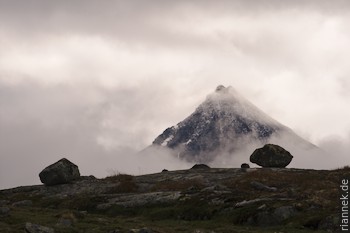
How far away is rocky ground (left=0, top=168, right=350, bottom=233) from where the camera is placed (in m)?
36.7

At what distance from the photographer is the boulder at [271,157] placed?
76625 millimetres

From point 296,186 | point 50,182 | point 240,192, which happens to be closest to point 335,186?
point 296,186

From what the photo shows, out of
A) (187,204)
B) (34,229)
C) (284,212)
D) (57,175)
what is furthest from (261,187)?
(57,175)

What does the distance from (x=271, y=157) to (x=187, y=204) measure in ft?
103

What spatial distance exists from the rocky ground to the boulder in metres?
6.49

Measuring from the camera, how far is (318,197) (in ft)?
143

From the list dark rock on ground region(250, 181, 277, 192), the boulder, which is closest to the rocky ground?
dark rock on ground region(250, 181, 277, 192)

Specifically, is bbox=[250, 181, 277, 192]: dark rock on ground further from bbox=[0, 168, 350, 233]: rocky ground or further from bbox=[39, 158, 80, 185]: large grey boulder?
bbox=[39, 158, 80, 185]: large grey boulder

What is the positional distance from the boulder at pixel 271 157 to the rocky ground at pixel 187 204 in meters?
6.49

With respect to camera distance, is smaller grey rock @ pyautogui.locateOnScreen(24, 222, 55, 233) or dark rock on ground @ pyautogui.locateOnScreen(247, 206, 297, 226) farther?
dark rock on ground @ pyautogui.locateOnScreen(247, 206, 297, 226)

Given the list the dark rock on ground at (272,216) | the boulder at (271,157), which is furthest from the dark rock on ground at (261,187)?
the boulder at (271,157)

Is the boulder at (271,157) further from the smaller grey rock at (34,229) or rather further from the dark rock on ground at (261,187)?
the smaller grey rock at (34,229)

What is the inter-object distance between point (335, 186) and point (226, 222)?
14.9 metres

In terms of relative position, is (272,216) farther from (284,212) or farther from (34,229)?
(34,229)
